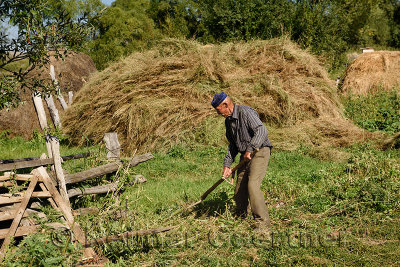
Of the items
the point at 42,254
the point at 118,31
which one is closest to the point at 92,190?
the point at 42,254

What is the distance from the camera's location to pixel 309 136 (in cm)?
1087

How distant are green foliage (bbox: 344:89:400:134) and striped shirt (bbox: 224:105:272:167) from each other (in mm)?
7781

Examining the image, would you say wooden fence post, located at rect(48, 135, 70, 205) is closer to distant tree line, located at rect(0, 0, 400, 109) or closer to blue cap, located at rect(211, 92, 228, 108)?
distant tree line, located at rect(0, 0, 400, 109)

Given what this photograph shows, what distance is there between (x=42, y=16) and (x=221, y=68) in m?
7.32

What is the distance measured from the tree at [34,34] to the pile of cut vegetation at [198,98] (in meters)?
5.49

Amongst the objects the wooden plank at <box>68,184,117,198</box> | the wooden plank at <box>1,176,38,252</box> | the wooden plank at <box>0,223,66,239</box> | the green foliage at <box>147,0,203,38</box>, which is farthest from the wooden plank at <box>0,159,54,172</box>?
the green foliage at <box>147,0,203,38</box>

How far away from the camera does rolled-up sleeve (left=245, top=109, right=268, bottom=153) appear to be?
16.7 ft

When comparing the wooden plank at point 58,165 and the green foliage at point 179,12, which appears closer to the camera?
the wooden plank at point 58,165

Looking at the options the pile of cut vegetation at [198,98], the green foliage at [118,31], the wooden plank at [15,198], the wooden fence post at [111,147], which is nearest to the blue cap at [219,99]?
the wooden fence post at [111,147]

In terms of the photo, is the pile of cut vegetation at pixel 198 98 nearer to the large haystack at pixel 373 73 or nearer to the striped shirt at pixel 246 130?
the large haystack at pixel 373 73

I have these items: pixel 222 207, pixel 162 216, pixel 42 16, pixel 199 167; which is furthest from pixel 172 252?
pixel 199 167

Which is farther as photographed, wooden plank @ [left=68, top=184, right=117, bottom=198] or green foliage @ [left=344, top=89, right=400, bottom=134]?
green foliage @ [left=344, top=89, right=400, bottom=134]

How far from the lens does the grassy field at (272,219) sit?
450 centimetres

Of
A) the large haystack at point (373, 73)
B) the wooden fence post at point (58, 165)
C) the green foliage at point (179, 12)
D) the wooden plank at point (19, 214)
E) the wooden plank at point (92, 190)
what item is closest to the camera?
the wooden plank at point (19, 214)
